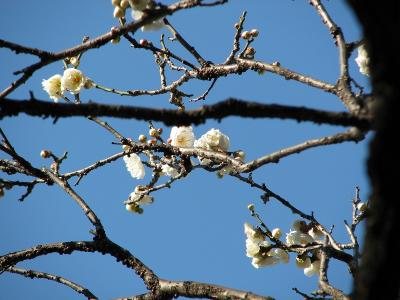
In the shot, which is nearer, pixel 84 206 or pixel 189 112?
pixel 189 112

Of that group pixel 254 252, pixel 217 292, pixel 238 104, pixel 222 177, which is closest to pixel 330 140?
pixel 238 104

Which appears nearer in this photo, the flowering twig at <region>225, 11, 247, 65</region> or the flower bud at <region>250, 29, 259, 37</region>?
the flowering twig at <region>225, 11, 247, 65</region>

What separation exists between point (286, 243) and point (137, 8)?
2.17 m

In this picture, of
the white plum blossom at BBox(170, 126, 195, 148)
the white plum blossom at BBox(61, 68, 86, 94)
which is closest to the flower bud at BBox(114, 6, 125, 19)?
the white plum blossom at BBox(61, 68, 86, 94)

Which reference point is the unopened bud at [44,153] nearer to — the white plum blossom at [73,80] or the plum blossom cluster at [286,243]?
the white plum blossom at [73,80]

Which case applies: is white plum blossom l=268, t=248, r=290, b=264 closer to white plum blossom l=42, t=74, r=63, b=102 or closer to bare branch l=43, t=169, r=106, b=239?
bare branch l=43, t=169, r=106, b=239

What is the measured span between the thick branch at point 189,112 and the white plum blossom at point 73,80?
6.68 ft

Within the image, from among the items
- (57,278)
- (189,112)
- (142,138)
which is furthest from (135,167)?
(189,112)

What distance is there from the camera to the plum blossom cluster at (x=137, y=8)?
2270 millimetres

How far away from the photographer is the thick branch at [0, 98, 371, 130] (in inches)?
47.8

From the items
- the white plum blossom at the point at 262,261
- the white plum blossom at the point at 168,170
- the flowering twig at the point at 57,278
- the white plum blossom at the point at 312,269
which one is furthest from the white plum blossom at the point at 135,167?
the white plum blossom at the point at 312,269

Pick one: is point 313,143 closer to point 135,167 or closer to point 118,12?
point 118,12

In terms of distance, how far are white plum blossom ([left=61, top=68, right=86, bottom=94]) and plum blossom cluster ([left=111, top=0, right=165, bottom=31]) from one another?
77cm

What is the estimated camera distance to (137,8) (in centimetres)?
233
